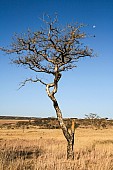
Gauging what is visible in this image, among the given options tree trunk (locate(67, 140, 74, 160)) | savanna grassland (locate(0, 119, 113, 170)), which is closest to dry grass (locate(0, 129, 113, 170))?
savanna grassland (locate(0, 119, 113, 170))

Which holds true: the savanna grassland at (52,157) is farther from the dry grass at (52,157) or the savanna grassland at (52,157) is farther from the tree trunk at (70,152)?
the tree trunk at (70,152)

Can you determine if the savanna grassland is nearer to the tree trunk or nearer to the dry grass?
the dry grass

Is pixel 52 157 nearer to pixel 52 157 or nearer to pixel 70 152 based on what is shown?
pixel 52 157

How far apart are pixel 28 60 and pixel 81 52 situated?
2.55m

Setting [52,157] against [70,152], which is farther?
[70,152]

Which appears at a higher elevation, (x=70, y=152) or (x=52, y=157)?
(x=70, y=152)

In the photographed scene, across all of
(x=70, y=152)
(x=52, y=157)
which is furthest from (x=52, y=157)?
(x=70, y=152)

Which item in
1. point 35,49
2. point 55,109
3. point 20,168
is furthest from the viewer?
point 35,49

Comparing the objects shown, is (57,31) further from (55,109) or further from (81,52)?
(55,109)

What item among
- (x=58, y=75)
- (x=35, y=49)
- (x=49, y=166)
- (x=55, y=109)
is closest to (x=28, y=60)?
(x=35, y=49)

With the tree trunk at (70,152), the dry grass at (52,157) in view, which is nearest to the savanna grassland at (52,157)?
the dry grass at (52,157)

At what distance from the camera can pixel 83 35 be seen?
14.2m

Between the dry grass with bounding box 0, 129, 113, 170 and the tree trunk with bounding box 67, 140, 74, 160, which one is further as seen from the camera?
the tree trunk with bounding box 67, 140, 74, 160

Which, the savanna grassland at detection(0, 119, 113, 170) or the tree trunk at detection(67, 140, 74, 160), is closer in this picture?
the savanna grassland at detection(0, 119, 113, 170)
